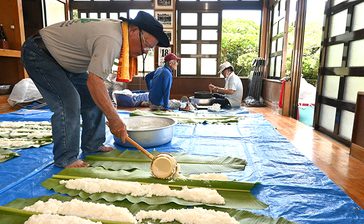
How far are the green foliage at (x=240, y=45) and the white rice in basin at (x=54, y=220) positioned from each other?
Answer: 20.0 ft

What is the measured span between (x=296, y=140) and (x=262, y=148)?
65 centimetres

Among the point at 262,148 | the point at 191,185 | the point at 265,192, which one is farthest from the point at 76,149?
the point at 262,148

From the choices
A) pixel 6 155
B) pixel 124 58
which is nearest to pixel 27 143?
pixel 6 155

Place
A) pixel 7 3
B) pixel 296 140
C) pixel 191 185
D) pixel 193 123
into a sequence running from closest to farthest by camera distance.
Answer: pixel 191 185 → pixel 296 140 → pixel 193 123 → pixel 7 3

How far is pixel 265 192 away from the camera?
124 centimetres

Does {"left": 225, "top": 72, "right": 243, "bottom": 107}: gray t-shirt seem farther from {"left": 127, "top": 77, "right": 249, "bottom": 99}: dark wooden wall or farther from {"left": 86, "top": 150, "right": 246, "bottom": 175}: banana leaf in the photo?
{"left": 86, "top": 150, "right": 246, "bottom": 175}: banana leaf

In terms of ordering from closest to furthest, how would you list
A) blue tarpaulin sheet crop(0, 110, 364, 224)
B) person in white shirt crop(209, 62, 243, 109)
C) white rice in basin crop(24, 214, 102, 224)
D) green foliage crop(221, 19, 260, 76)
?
white rice in basin crop(24, 214, 102, 224) < blue tarpaulin sheet crop(0, 110, 364, 224) < person in white shirt crop(209, 62, 243, 109) < green foliage crop(221, 19, 260, 76)

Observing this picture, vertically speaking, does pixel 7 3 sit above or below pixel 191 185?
above

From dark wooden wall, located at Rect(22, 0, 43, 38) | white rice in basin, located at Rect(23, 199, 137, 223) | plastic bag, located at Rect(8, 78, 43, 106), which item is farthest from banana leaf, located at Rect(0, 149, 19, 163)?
dark wooden wall, located at Rect(22, 0, 43, 38)

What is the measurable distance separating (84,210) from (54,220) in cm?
13

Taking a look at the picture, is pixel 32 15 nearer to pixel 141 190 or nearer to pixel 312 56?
pixel 141 190

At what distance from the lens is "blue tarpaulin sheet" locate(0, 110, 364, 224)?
1.09 metres

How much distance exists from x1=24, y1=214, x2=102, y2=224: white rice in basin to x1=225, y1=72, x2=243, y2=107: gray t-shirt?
10.8ft

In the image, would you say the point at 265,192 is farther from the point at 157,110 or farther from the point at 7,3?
the point at 7,3
